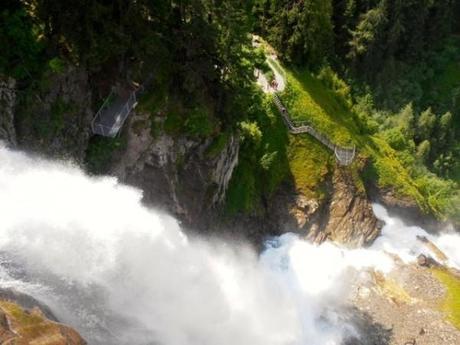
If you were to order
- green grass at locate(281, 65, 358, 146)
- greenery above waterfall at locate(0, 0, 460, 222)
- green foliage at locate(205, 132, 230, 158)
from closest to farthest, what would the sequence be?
1. greenery above waterfall at locate(0, 0, 460, 222)
2. green foliage at locate(205, 132, 230, 158)
3. green grass at locate(281, 65, 358, 146)

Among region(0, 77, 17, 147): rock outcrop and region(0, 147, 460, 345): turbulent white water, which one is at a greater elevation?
region(0, 77, 17, 147): rock outcrop

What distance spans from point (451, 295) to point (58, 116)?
31592mm

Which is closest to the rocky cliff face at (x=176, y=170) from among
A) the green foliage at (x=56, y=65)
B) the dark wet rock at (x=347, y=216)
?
the green foliage at (x=56, y=65)

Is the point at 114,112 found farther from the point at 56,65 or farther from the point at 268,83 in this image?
the point at 268,83

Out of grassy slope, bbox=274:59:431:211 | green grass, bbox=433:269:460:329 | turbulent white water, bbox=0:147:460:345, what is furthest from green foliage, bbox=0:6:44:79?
green grass, bbox=433:269:460:329

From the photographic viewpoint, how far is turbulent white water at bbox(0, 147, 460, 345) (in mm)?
20188

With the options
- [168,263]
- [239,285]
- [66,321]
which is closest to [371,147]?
[239,285]

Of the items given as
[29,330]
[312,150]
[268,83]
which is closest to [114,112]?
[29,330]

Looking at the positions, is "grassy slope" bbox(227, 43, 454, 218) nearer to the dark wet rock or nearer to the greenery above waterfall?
the greenery above waterfall

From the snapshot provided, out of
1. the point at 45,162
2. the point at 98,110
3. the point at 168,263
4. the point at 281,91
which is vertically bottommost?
the point at 168,263

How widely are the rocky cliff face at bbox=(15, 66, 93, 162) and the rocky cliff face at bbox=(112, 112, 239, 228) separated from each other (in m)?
2.58

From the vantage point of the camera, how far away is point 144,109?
28.2 m

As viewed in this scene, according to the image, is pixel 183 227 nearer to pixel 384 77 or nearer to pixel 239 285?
pixel 239 285

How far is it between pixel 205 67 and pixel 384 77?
32.7 meters
